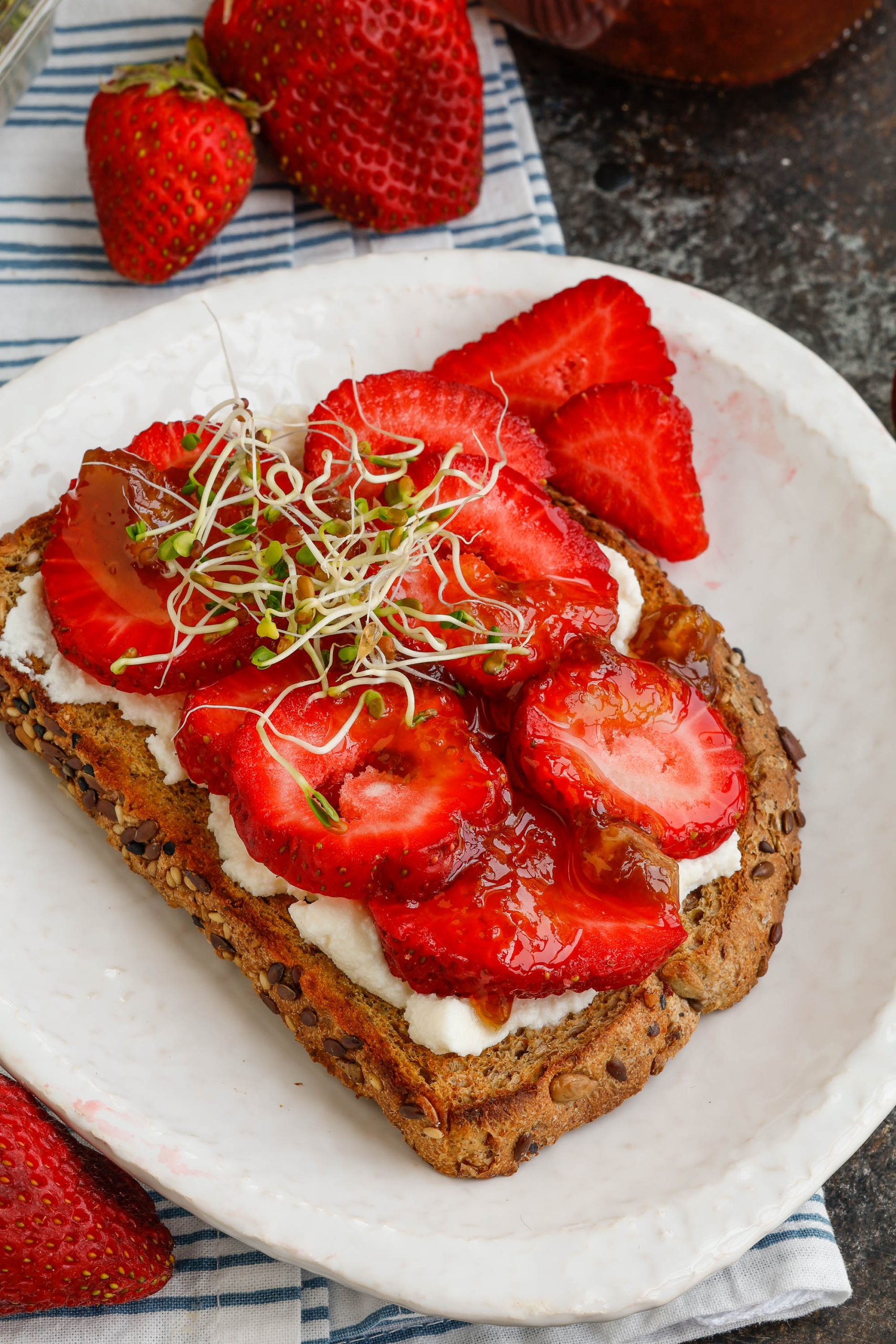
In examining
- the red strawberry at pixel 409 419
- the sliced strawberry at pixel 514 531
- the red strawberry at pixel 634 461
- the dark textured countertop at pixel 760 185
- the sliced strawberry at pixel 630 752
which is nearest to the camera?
the sliced strawberry at pixel 630 752

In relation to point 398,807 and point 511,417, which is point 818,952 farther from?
point 511,417

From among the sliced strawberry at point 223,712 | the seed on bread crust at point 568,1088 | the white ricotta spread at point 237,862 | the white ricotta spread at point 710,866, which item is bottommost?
the seed on bread crust at point 568,1088

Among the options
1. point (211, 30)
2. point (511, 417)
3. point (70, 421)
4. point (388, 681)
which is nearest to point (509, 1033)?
point (388, 681)

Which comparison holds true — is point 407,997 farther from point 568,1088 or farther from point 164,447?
point 164,447

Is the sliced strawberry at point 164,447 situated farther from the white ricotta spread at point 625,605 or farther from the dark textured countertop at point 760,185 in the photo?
the dark textured countertop at point 760,185

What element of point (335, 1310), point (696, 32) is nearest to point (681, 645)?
point (335, 1310)

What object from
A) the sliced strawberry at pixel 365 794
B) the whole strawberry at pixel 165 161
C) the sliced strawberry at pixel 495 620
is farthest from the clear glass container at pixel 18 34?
the sliced strawberry at pixel 365 794
